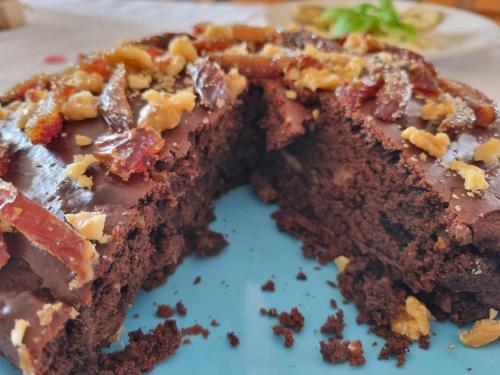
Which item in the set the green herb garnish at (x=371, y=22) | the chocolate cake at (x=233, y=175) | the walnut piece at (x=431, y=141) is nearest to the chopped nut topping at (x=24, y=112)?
the chocolate cake at (x=233, y=175)

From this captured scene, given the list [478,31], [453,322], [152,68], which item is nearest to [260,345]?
[453,322]

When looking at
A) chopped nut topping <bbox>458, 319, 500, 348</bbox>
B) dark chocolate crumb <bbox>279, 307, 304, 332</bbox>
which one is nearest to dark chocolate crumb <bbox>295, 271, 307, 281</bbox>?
dark chocolate crumb <bbox>279, 307, 304, 332</bbox>

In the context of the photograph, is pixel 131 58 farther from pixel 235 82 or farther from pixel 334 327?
pixel 334 327

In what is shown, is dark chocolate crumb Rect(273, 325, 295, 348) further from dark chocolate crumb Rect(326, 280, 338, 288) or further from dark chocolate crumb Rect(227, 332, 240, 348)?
dark chocolate crumb Rect(326, 280, 338, 288)

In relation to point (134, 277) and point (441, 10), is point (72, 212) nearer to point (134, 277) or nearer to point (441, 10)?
point (134, 277)

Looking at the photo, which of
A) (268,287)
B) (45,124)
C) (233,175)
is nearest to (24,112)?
(45,124)

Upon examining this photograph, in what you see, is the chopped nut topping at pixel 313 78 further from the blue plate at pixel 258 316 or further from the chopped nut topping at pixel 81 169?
the chopped nut topping at pixel 81 169
